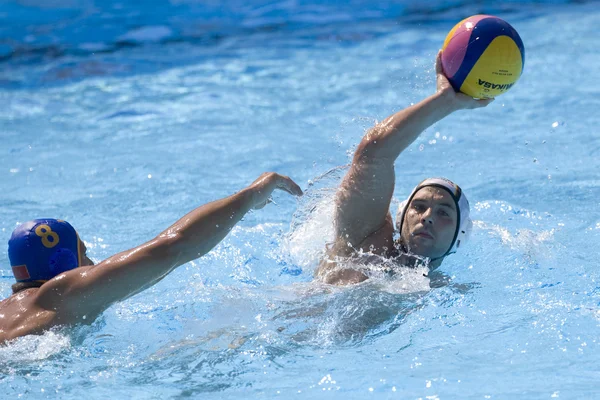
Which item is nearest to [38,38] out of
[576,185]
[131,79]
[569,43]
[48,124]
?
[131,79]

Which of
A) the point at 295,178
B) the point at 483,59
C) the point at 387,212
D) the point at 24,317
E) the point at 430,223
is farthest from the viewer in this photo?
the point at 295,178

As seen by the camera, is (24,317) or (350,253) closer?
(24,317)

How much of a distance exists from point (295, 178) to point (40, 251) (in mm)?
3020

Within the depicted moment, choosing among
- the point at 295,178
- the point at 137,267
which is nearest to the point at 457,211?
the point at 137,267

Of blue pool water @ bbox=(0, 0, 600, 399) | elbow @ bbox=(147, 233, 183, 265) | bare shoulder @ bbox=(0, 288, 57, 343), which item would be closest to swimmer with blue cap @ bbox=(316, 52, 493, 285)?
blue pool water @ bbox=(0, 0, 600, 399)

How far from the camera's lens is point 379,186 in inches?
159

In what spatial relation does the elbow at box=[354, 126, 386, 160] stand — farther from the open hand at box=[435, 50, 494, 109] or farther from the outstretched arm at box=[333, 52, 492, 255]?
the open hand at box=[435, 50, 494, 109]

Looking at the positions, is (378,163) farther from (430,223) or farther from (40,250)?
(40,250)

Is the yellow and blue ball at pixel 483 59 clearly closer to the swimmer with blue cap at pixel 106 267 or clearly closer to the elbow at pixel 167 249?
the swimmer with blue cap at pixel 106 267

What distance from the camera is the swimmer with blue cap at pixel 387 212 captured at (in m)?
3.96

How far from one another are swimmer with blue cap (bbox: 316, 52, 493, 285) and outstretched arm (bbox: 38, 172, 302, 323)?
894mm

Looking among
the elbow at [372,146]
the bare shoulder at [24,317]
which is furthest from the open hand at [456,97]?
the bare shoulder at [24,317]

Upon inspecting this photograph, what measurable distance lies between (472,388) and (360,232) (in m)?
1.17

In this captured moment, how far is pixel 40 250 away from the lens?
Result: 11.9ft
